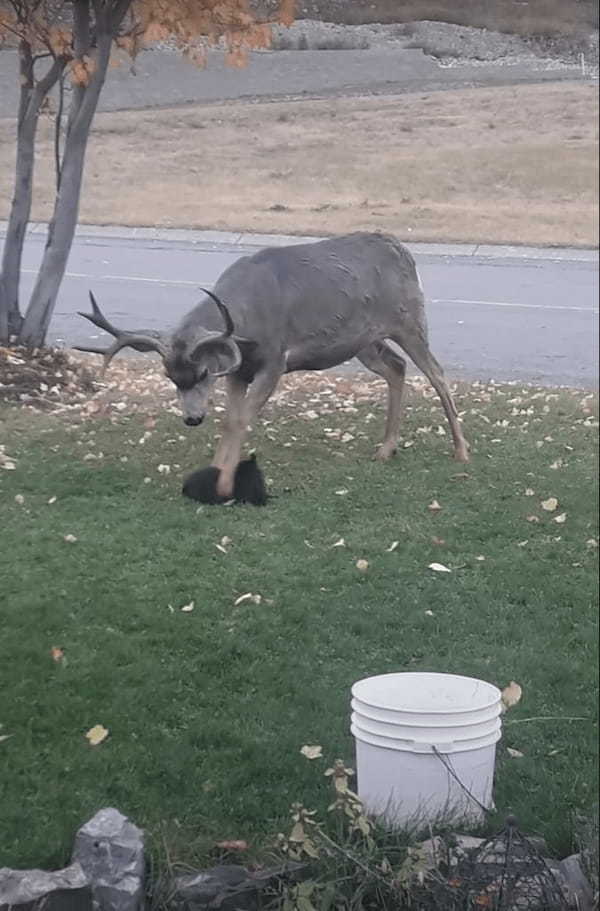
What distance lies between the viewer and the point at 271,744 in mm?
4418

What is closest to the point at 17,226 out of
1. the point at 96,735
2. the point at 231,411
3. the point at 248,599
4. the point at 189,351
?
the point at 189,351

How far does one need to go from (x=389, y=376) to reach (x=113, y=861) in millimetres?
2323

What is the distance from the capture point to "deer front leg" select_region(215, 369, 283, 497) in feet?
15.9

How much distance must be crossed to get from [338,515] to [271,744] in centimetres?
103

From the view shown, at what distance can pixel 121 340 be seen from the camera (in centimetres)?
457

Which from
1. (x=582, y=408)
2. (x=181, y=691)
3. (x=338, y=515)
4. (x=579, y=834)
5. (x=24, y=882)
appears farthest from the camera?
(x=582, y=408)

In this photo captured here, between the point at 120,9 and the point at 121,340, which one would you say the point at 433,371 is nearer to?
the point at 121,340

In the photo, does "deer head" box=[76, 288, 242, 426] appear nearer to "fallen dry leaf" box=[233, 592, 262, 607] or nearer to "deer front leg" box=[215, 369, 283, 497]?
"deer front leg" box=[215, 369, 283, 497]

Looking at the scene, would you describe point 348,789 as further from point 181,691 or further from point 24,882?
point 24,882

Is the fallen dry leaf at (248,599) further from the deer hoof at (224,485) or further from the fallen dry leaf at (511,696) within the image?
the fallen dry leaf at (511,696)

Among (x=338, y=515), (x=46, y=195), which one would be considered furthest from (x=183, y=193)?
(x=338, y=515)

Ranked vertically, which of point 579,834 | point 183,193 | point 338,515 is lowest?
point 579,834

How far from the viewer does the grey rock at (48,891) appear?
3668mm

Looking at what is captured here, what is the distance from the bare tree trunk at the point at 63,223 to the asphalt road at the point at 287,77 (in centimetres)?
17
